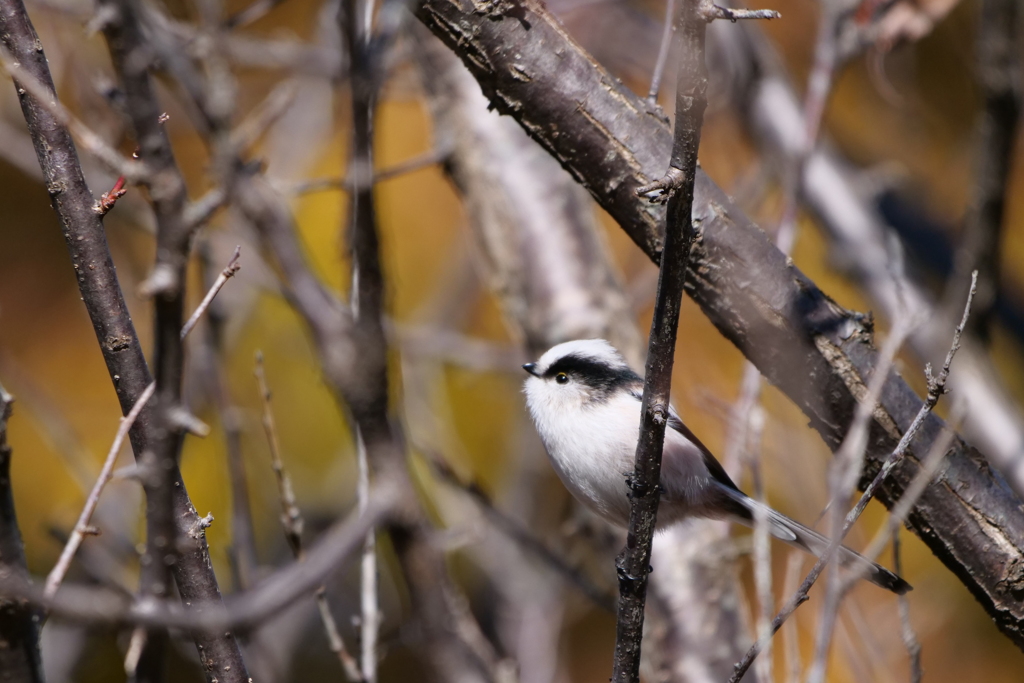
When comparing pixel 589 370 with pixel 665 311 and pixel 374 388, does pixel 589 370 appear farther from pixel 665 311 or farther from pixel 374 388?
pixel 374 388

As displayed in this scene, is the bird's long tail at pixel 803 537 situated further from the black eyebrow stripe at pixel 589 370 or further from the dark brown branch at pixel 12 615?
the dark brown branch at pixel 12 615

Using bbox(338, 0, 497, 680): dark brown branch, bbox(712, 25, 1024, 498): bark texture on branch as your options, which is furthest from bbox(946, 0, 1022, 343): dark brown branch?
bbox(338, 0, 497, 680): dark brown branch

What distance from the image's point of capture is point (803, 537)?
7.44 ft

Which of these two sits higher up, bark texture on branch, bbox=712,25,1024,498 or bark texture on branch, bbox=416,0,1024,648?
bark texture on branch, bbox=712,25,1024,498

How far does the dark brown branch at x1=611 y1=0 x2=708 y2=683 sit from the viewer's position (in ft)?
3.51

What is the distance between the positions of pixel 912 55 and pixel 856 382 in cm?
414

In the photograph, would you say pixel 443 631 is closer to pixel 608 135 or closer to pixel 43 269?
pixel 608 135

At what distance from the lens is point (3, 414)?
115cm

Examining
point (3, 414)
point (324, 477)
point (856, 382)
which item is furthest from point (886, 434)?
point (324, 477)

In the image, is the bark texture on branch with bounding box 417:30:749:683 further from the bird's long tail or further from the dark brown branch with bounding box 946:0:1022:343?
the dark brown branch with bounding box 946:0:1022:343

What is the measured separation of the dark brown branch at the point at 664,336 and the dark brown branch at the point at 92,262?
0.76 metres

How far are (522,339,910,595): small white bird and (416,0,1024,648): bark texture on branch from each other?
348mm

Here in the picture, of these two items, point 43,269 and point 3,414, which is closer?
point 3,414

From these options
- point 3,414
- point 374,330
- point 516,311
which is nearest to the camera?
point 374,330
